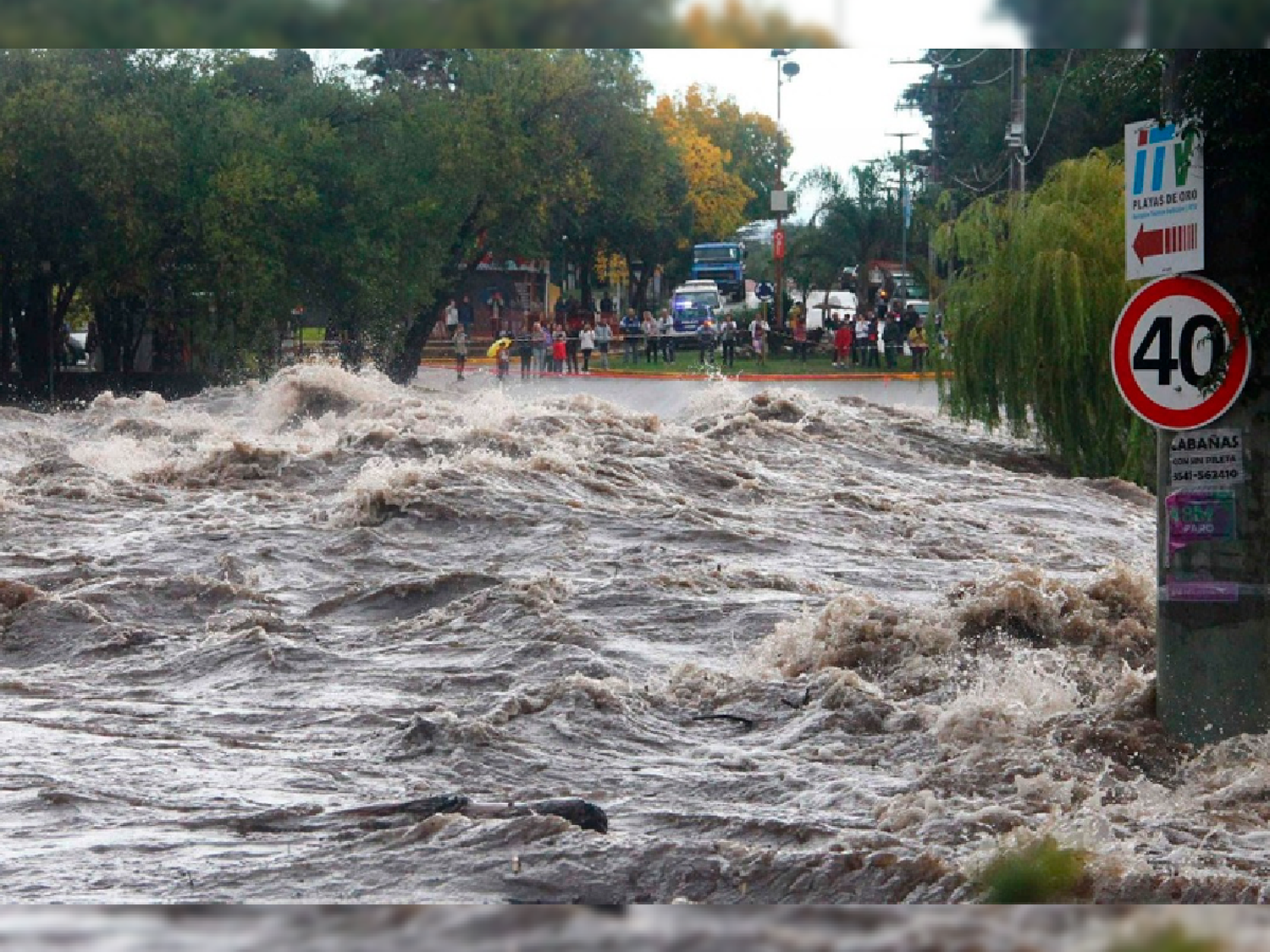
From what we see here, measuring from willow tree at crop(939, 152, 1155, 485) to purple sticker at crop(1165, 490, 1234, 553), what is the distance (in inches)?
566

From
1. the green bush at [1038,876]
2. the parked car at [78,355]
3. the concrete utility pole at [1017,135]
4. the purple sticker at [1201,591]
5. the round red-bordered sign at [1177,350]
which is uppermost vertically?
the concrete utility pole at [1017,135]

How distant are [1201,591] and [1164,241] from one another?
53.5 inches

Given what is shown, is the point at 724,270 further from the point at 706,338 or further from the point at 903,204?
the point at 903,204

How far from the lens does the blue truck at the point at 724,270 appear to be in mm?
57188

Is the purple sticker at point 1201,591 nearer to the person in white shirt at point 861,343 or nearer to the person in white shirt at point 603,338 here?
the person in white shirt at point 861,343

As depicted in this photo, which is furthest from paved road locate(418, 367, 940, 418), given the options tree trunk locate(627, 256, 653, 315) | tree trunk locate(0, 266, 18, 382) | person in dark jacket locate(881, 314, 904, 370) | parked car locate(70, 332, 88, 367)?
tree trunk locate(0, 266, 18, 382)

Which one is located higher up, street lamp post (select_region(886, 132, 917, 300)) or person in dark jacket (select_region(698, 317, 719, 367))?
street lamp post (select_region(886, 132, 917, 300))

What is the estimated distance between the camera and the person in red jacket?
150ft

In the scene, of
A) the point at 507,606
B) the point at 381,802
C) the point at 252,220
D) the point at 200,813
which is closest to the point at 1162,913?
the point at 381,802

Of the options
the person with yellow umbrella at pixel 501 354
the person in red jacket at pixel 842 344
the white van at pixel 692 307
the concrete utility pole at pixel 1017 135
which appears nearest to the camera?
the concrete utility pole at pixel 1017 135

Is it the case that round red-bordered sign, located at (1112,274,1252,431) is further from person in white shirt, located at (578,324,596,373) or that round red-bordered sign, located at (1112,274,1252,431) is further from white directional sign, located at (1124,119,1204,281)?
person in white shirt, located at (578,324,596,373)

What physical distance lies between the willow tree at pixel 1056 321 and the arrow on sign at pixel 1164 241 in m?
14.5

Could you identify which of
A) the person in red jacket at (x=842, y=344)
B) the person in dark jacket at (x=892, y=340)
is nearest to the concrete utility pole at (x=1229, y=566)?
the person in dark jacket at (x=892, y=340)

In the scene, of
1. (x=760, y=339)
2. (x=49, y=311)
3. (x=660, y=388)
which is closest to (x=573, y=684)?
(x=49, y=311)
